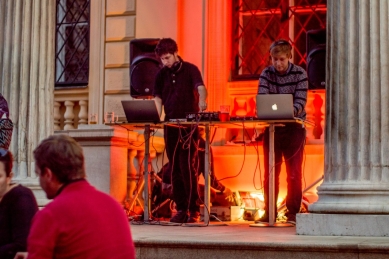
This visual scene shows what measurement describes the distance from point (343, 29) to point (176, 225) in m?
2.65

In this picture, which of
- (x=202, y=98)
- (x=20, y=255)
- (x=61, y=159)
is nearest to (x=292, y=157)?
(x=202, y=98)

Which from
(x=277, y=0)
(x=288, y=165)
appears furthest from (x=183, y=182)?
(x=277, y=0)

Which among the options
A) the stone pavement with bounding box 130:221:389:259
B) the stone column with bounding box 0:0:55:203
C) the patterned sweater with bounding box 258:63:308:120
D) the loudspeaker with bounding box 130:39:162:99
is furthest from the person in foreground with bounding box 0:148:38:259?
the loudspeaker with bounding box 130:39:162:99

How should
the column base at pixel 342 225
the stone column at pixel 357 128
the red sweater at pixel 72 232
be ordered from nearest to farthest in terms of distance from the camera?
the red sweater at pixel 72 232 → the column base at pixel 342 225 → the stone column at pixel 357 128

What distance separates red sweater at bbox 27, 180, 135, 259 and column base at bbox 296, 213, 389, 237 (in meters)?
3.90

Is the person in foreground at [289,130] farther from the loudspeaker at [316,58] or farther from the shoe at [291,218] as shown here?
the loudspeaker at [316,58]

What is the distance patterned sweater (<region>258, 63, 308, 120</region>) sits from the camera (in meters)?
9.02

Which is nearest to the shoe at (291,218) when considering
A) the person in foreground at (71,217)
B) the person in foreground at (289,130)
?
the person in foreground at (289,130)

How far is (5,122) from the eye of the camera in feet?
29.4

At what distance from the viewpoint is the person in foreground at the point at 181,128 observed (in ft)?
31.1

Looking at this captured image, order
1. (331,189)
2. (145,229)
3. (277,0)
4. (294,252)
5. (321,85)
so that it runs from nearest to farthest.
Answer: (294,252) → (331,189) → (145,229) → (321,85) → (277,0)

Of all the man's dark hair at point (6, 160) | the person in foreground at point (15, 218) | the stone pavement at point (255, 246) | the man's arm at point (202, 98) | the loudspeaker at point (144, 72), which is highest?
the loudspeaker at point (144, 72)

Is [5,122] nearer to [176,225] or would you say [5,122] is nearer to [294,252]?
[176,225]

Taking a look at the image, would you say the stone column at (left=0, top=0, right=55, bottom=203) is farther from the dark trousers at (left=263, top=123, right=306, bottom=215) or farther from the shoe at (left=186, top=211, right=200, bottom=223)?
the dark trousers at (left=263, top=123, right=306, bottom=215)
